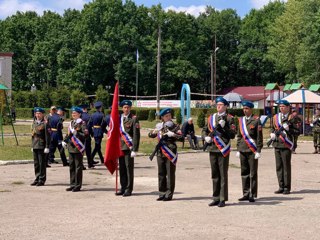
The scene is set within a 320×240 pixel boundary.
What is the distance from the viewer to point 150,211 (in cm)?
1037

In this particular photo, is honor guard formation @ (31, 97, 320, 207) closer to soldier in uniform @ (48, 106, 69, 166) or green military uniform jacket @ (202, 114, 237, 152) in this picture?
green military uniform jacket @ (202, 114, 237, 152)

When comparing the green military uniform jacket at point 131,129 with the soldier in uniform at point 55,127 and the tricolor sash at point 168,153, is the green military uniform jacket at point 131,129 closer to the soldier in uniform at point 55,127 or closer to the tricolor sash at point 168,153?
the tricolor sash at point 168,153

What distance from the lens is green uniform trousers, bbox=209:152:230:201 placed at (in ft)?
35.9

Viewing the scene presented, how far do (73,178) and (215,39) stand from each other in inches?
2916

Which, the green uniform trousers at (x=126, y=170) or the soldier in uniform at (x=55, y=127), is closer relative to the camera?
the green uniform trousers at (x=126, y=170)

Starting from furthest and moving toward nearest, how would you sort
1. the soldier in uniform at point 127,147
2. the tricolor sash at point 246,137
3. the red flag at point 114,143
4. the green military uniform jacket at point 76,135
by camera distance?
the green military uniform jacket at point 76,135 → the red flag at point 114,143 → the soldier in uniform at point 127,147 → the tricolor sash at point 246,137

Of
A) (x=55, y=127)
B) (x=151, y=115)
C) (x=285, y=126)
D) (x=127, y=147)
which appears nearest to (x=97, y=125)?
(x=55, y=127)

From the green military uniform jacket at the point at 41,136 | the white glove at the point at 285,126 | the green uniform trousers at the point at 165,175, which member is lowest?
the green uniform trousers at the point at 165,175

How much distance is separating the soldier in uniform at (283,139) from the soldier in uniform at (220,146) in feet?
7.60

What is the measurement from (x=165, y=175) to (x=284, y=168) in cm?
280

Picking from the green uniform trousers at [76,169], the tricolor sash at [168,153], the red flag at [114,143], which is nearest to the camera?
the tricolor sash at [168,153]

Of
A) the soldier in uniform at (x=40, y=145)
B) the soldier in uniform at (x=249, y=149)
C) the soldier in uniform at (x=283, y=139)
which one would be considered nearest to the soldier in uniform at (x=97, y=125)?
the soldier in uniform at (x=40, y=145)

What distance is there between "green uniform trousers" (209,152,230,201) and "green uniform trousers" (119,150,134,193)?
202cm

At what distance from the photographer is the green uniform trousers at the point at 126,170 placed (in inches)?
486
